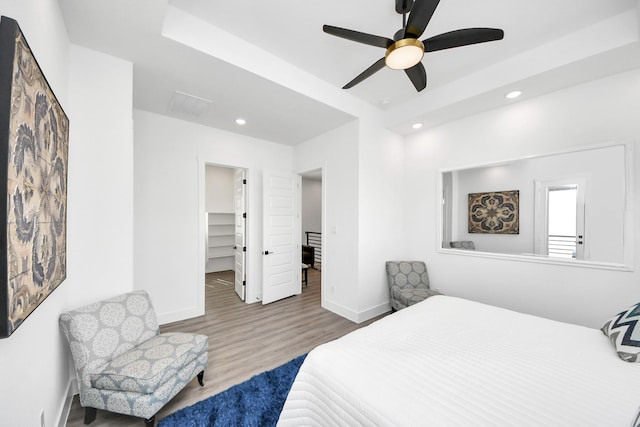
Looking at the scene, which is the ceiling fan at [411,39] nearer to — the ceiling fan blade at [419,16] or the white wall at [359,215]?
the ceiling fan blade at [419,16]

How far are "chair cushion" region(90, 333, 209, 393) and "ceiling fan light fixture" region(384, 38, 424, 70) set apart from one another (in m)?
2.52

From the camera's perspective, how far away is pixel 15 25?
83 cm

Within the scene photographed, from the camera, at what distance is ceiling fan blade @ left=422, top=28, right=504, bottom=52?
1.51m

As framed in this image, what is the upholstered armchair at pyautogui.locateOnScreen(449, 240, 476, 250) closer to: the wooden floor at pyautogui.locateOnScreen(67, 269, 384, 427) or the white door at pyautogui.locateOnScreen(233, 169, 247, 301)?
the wooden floor at pyautogui.locateOnScreen(67, 269, 384, 427)

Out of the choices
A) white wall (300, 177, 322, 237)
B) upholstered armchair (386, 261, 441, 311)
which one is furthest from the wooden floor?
white wall (300, 177, 322, 237)

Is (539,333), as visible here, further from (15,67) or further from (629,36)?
(15,67)

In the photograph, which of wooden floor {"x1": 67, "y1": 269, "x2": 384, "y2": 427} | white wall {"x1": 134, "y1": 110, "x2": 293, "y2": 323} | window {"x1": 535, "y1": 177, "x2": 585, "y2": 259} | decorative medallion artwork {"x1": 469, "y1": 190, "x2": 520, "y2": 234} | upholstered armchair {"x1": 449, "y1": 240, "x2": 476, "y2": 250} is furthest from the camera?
upholstered armchair {"x1": 449, "y1": 240, "x2": 476, "y2": 250}

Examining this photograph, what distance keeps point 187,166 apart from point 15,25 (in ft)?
8.59

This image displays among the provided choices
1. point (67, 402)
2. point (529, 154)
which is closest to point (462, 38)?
point (529, 154)

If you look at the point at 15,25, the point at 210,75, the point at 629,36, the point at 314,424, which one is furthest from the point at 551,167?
the point at 15,25

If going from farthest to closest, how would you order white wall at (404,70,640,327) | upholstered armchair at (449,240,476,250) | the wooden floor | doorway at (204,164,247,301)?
doorway at (204,164,247,301) → upholstered armchair at (449,240,476,250) → white wall at (404,70,640,327) → the wooden floor

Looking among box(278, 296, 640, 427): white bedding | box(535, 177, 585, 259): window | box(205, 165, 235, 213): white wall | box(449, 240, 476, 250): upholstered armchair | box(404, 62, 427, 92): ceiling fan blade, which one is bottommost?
box(278, 296, 640, 427): white bedding

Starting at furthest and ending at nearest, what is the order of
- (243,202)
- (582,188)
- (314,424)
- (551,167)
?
1. (243,202)
2. (551,167)
3. (582,188)
4. (314,424)

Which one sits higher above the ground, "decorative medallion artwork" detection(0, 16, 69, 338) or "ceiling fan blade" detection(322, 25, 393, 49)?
"ceiling fan blade" detection(322, 25, 393, 49)
